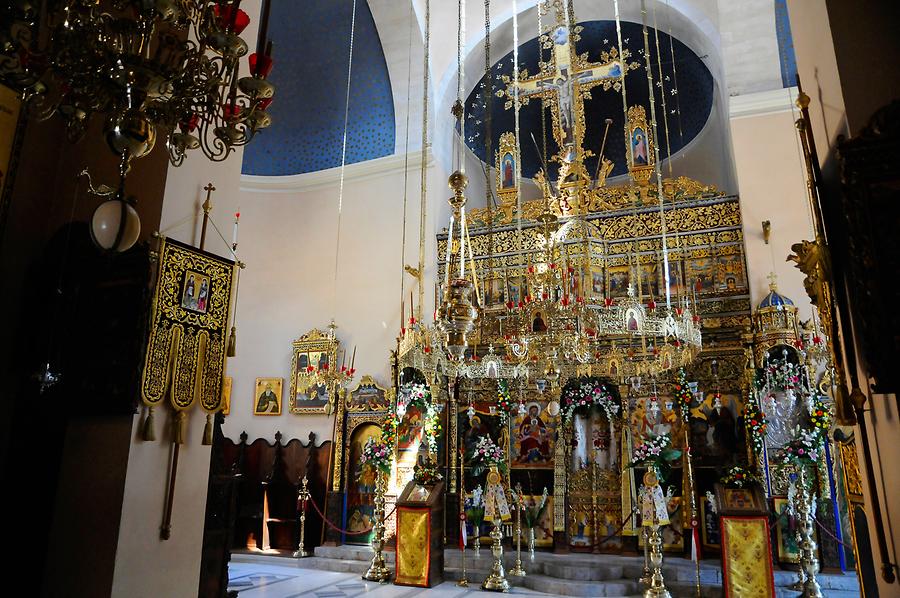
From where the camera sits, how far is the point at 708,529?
8648 millimetres

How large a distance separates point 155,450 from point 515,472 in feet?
23.5

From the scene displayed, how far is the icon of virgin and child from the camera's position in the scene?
9.90m

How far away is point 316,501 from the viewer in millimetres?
10445

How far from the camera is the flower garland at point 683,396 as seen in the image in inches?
355

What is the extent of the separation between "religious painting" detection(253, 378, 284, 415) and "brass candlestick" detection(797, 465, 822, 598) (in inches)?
329

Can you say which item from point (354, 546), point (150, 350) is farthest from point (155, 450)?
point (354, 546)

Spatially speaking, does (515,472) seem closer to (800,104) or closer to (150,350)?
(150,350)

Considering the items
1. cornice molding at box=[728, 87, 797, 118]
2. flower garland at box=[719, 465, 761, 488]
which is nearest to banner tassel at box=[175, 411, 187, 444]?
flower garland at box=[719, 465, 761, 488]

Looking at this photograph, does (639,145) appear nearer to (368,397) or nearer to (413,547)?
(368,397)

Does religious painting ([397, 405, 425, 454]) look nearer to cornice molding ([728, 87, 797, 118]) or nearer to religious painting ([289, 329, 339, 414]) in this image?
religious painting ([289, 329, 339, 414])

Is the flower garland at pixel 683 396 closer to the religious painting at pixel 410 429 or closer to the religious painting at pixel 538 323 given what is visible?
the religious painting at pixel 538 323

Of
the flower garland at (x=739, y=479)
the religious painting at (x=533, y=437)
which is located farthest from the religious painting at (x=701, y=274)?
the flower garland at (x=739, y=479)

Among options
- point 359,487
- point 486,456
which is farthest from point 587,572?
point 359,487

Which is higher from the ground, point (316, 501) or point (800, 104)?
point (800, 104)
